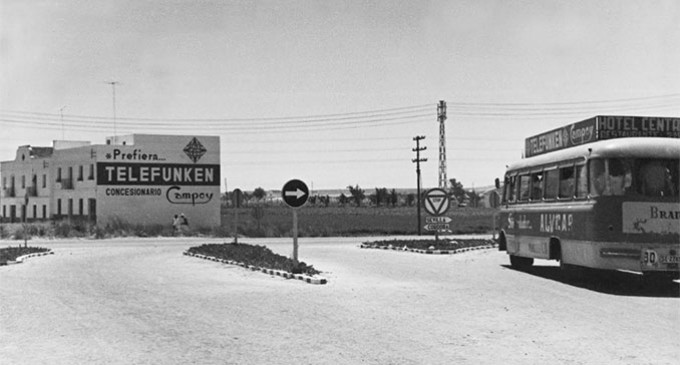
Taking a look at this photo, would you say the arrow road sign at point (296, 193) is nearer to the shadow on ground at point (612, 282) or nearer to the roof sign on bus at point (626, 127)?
the shadow on ground at point (612, 282)

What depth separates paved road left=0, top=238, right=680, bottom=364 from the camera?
9.00 meters

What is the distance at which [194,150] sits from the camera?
199 feet

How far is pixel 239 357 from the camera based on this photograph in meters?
8.76

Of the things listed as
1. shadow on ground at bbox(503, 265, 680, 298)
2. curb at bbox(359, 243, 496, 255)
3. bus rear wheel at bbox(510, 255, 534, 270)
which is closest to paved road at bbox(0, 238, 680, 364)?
shadow on ground at bbox(503, 265, 680, 298)

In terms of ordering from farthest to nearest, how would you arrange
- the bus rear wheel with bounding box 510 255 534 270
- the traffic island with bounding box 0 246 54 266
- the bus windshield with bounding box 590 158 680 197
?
1. the traffic island with bounding box 0 246 54 266
2. the bus rear wheel with bounding box 510 255 534 270
3. the bus windshield with bounding box 590 158 680 197

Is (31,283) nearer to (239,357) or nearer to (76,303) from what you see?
(76,303)

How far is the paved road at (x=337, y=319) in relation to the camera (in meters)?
9.00

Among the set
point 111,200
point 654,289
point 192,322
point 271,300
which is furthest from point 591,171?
point 111,200

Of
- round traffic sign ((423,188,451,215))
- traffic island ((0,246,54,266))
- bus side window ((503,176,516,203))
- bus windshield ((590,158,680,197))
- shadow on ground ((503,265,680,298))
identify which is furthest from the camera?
round traffic sign ((423,188,451,215))

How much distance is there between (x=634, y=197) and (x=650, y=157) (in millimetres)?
952

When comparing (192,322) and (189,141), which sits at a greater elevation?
(189,141)

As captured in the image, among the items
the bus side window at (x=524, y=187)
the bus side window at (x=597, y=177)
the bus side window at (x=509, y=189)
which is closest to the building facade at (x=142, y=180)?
the bus side window at (x=509, y=189)

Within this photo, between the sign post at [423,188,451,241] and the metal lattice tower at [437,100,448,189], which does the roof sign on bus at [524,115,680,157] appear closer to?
the sign post at [423,188,451,241]

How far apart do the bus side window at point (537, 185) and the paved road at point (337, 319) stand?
2035mm
